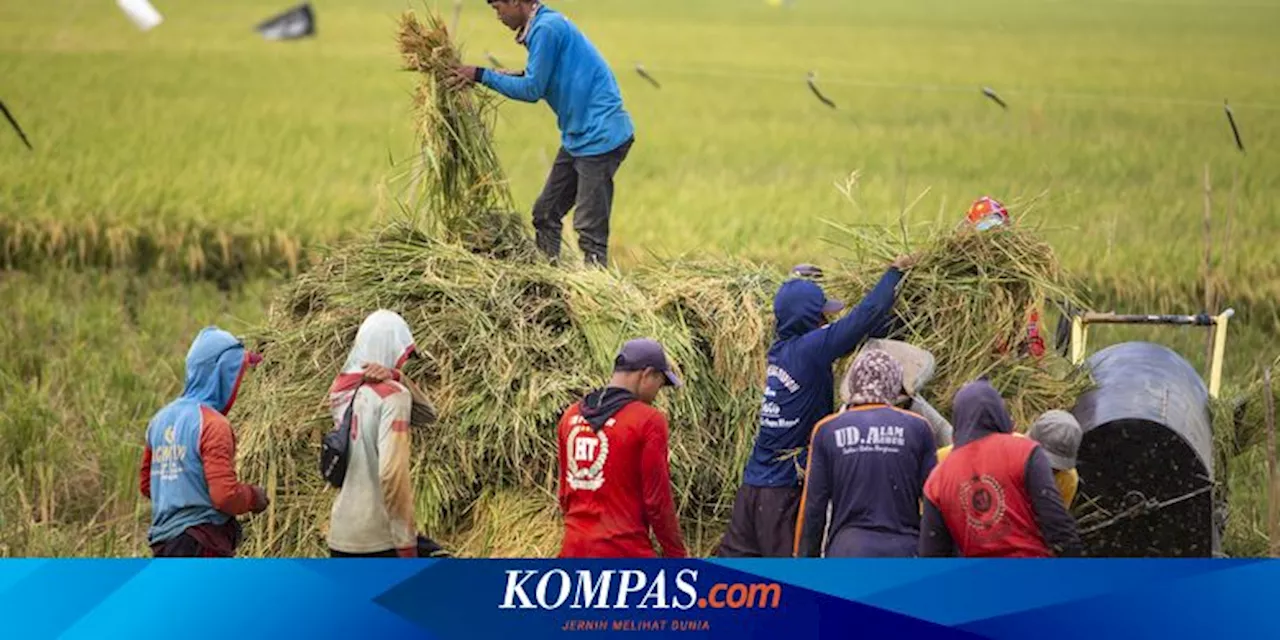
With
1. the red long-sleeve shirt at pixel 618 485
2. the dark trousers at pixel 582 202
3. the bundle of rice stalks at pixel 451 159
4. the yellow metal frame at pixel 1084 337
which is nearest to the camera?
the red long-sleeve shirt at pixel 618 485

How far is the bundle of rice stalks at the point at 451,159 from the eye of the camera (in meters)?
10.1

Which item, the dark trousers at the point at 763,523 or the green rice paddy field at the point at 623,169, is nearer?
the dark trousers at the point at 763,523

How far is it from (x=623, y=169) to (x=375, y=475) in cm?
1103

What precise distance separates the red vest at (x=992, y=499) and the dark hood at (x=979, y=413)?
41 mm

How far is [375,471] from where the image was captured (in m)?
7.97

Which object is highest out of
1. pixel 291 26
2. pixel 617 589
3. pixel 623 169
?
pixel 291 26

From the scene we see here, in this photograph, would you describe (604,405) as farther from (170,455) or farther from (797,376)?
(170,455)

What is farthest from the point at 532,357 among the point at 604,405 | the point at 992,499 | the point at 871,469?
the point at 992,499

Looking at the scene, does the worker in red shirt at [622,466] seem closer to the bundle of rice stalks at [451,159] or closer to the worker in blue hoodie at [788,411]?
the worker in blue hoodie at [788,411]

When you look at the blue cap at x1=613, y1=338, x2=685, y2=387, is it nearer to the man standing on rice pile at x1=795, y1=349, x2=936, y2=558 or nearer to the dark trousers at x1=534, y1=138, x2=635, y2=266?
the man standing on rice pile at x1=795, y1=349, x2=936, y2=558

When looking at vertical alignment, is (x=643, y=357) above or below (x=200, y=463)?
above

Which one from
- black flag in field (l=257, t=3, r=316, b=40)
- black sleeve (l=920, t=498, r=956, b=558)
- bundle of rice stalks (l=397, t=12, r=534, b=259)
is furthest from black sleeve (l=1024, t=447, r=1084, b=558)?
black flag in field (l=257, t=3, r=316, b=40)

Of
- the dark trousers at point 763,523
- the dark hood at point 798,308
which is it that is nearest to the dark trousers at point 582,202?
the dark hood at point 798,308

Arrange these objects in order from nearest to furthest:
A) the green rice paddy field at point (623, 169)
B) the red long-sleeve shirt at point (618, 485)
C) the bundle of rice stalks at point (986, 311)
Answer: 1. the red long-sleeve shirt at point (618, 485)
2. the bundle of rice stalks at point (986, 311)
3. the green rice paddy field at point (623, 169)
